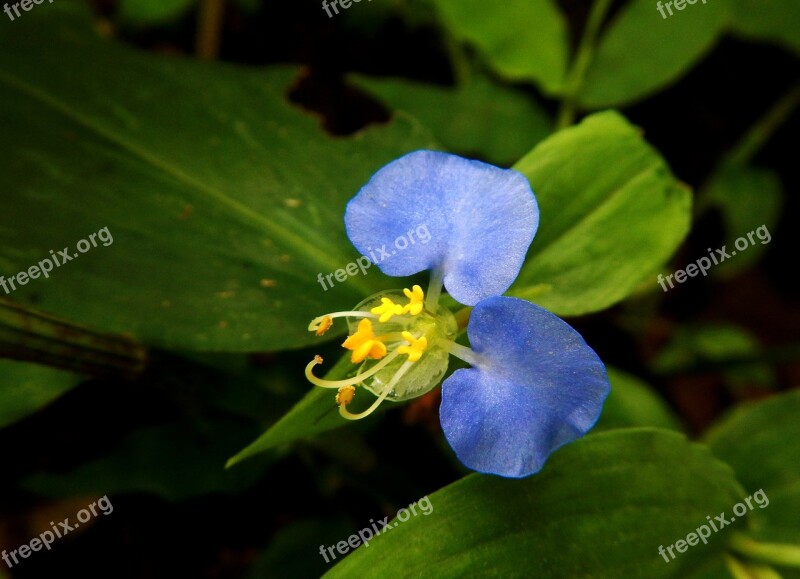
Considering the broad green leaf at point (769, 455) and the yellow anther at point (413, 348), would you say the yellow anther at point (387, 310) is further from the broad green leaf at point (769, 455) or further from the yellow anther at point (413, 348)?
the broad green leaf at point (769, 455)

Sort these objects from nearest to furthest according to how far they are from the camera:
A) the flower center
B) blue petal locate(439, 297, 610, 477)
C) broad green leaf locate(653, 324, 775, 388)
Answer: blue petal locate(439, 297, 610, 477) < the flower center < broad green leaf locate(653, 324, 775, 388)

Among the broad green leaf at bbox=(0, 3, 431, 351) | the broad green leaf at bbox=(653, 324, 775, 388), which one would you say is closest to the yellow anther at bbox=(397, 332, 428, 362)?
the broad green leaf at bbox=(0, 3, 431, 351)

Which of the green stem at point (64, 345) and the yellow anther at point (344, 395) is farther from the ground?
the green stem at point (64, 345)

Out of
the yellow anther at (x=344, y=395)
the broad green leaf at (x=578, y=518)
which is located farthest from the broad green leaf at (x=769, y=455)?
the yellow anther at (x=344, y=395)

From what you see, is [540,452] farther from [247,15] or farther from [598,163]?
[247,15]

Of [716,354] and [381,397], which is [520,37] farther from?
[381,397]

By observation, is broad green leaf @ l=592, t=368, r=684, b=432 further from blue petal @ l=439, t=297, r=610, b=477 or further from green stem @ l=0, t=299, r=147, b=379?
green stem @ l=0, t=299, r=147, b=379
